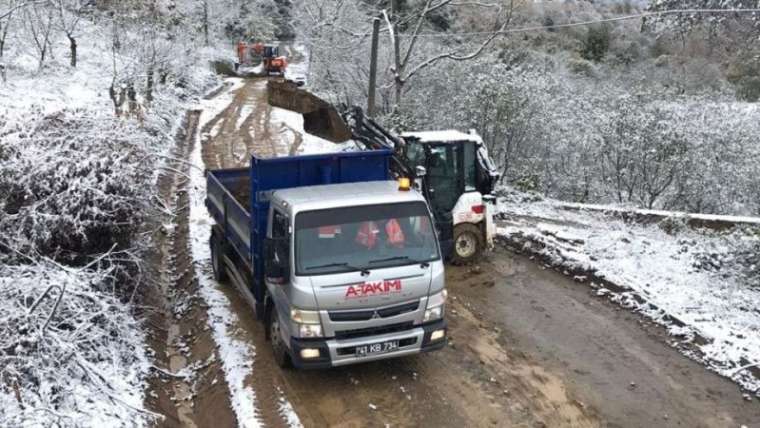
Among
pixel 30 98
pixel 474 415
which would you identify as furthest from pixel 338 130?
pixel 30 98

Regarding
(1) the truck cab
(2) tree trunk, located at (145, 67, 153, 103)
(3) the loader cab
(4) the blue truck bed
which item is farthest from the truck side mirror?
(2) tree trunk, located at (145, 67, 153, 103)

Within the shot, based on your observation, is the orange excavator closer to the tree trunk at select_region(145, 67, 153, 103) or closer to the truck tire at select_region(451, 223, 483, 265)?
the tree trunk at select_region(145, 67, 153, 103)

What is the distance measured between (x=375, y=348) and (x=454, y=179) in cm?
511

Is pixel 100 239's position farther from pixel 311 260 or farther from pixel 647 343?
pixel 647 343

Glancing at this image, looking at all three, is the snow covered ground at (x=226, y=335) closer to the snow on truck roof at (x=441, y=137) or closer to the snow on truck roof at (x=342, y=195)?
the snow on truck roof at (x=342, y=195)

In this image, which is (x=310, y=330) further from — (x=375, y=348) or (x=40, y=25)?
(x=40, y=25)

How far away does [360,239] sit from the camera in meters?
7.62

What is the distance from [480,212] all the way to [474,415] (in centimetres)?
504

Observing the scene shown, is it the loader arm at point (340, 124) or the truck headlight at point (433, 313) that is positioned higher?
the loader arm at point (340, 124)

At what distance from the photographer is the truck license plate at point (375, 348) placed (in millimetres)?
7398

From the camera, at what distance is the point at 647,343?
30.0 ft

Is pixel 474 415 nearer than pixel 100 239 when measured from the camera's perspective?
Yes

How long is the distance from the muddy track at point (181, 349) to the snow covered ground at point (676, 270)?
5.93 m

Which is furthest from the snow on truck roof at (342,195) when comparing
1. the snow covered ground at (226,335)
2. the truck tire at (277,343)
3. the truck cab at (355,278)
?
the snow covered ground at (226,335)
